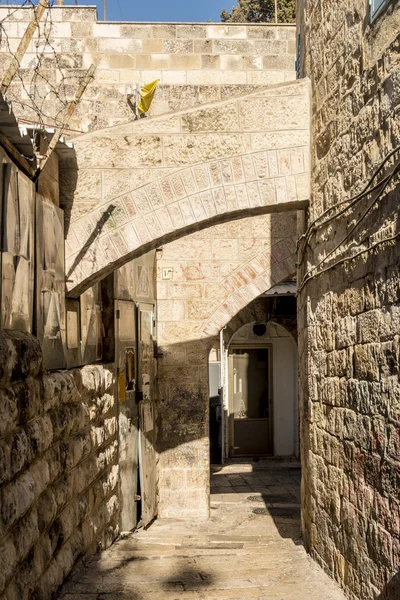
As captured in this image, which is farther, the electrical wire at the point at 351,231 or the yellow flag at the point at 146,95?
the yellow flag at the point at 146,95

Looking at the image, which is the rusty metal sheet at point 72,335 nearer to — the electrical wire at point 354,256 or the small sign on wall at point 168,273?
the electrical wire at point 354,256

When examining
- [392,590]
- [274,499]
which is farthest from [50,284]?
[274,499]

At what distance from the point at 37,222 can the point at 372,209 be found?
1924 millimetres

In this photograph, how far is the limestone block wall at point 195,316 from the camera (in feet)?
27.3

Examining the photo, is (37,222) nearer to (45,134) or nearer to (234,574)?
(45,134)

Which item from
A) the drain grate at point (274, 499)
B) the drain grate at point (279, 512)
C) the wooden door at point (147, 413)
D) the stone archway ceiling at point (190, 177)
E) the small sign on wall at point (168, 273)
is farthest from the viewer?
the drain grate at point (274, 499)

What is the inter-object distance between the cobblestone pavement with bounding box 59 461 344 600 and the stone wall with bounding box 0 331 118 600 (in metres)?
0.24

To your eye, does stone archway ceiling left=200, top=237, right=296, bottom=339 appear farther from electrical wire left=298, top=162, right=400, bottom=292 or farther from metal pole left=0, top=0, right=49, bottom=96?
metal pole left=0, top=0, right=49, bottom=96

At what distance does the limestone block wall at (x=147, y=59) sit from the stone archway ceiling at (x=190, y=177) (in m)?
3.85

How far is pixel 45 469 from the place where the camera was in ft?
12.6

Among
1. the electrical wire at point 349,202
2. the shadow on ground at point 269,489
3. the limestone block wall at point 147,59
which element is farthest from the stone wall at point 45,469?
the limestone block wall at point 147,59

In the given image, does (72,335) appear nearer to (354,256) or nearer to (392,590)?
(354,256)

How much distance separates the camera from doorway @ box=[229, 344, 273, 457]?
13.0 meters

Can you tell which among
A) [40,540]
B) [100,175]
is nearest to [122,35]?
[100,175]
